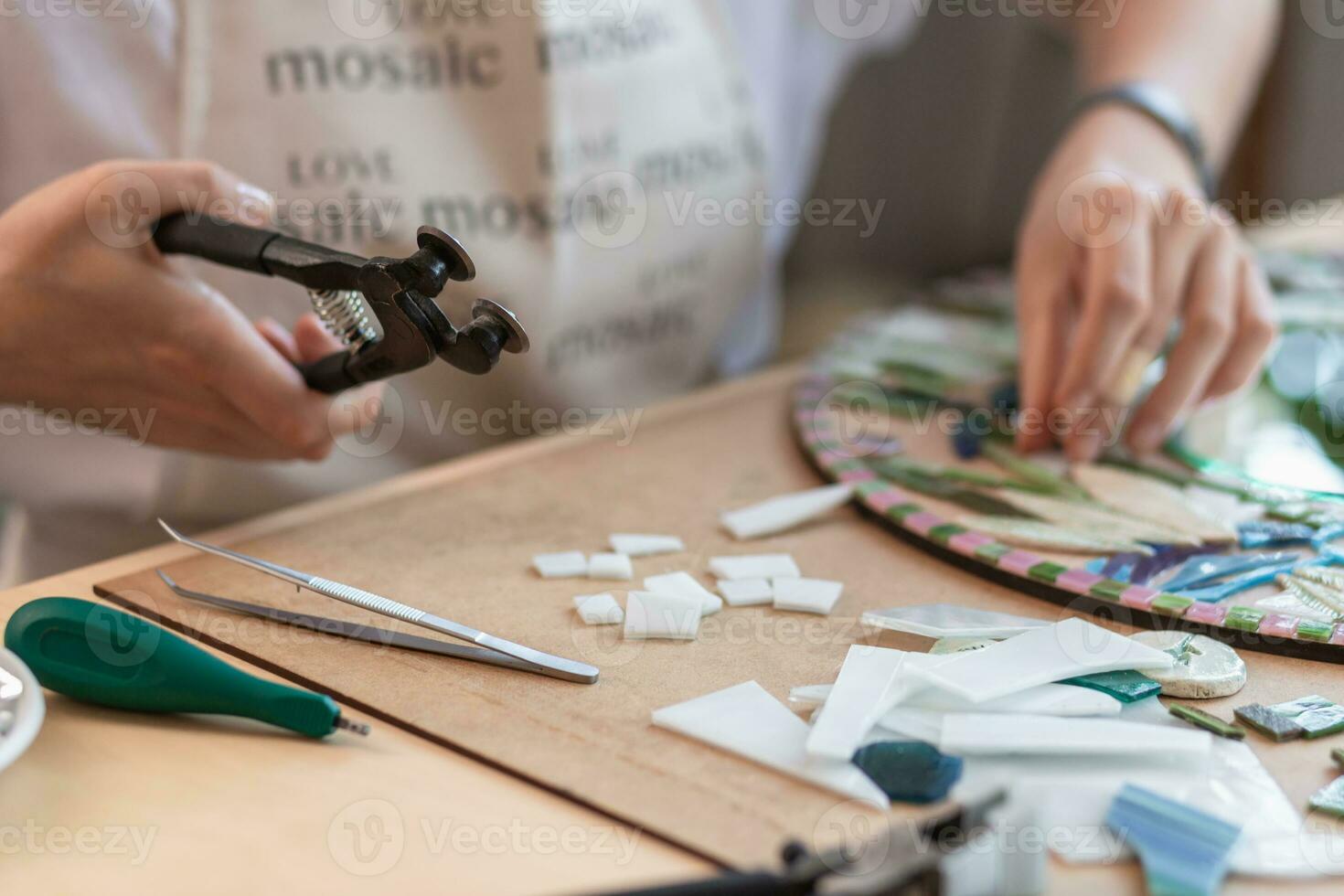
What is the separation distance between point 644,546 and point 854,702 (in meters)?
0.18

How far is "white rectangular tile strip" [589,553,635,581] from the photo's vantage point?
1.77ft

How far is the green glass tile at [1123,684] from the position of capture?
428 mm

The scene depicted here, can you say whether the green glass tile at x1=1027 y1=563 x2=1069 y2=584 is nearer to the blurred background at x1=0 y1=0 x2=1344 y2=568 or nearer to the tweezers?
the tweezers

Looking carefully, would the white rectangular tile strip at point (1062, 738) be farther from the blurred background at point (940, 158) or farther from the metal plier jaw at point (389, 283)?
the blurred background at point (940, 158)

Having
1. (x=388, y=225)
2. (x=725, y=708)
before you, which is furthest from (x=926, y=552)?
(x=388, y=225)

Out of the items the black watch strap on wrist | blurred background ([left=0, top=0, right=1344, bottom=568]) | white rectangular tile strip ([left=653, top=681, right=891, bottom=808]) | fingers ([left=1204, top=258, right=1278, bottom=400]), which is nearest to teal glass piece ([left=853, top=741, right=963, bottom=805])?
white rectangular tile strip ([left=653, top=681, right=891, bottom=808])

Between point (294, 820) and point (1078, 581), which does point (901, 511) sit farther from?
point (294, 820)

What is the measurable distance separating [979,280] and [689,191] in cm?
28

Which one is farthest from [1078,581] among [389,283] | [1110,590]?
[389,283]

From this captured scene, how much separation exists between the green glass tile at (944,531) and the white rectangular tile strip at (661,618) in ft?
0.45

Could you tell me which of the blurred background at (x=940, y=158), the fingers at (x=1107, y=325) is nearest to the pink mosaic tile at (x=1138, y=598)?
the fingers at (x=1107, y=325)

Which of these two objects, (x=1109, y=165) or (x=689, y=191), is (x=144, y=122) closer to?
(x=689, y=191)

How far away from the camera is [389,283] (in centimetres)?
48

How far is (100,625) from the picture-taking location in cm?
42
